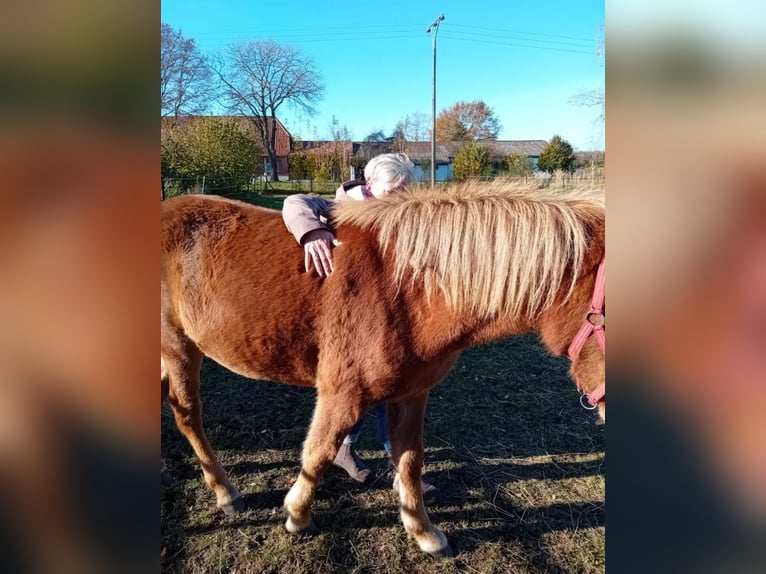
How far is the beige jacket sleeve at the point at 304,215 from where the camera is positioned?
172 centimetres

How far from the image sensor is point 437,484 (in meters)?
2.59

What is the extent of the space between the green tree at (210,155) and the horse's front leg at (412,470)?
633cm

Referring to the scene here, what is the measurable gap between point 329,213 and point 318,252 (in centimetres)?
24

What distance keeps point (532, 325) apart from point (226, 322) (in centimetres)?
118

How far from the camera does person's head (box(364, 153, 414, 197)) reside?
2025mm

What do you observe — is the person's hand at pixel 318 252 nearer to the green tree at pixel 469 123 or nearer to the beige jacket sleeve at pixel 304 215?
the beige jacket sleeve at pixel 304 215

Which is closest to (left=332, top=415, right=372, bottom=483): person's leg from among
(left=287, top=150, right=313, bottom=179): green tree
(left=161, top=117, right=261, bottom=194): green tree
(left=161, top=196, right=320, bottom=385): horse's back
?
(left=161, top=196, right=320, bottom=385): horse's back

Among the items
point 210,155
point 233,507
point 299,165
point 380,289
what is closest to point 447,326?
point 380,289

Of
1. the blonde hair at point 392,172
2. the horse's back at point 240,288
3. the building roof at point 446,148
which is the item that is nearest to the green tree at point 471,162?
the building roof at point 446,148

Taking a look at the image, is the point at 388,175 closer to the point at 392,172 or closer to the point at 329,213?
the point at 392,172

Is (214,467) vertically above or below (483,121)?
below
